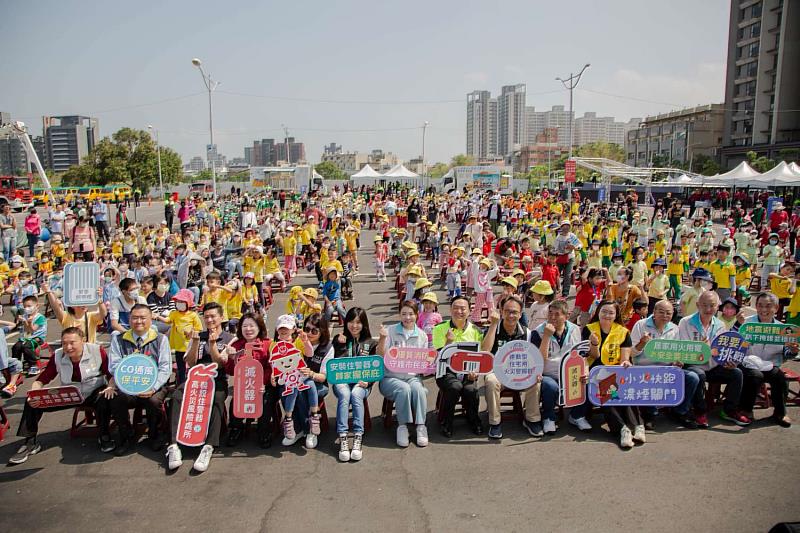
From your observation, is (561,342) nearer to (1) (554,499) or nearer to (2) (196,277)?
(1) (554,499)

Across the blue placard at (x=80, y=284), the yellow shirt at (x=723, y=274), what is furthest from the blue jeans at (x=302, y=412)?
the yellow shirt at (x=723, y=274)

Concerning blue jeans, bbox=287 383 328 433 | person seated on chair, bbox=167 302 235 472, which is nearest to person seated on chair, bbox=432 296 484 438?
blue jeans, bbox=287 383 328 433

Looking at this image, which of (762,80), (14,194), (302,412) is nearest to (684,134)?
(762,80)

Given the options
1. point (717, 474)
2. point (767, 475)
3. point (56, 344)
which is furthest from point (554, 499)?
point (56, 344)

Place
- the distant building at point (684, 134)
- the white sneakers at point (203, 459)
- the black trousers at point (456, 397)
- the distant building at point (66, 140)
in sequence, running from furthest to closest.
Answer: the distant building at point (66, 140), the distant building at point (684, 134), the black trousers at point (456, 397), the white sneakers at point (203, 459)

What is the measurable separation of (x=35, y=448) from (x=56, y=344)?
4830 mm

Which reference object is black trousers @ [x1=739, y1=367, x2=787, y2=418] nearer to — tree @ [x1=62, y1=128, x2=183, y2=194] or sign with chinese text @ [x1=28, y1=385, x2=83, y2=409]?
sign with chinese text @ [x1=28, y1=385, x2=83, y2=409]

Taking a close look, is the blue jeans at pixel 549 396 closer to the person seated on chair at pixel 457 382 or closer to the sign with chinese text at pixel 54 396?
the person seated on chair at pixel 457 382

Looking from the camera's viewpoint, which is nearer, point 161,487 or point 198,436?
point 161,487

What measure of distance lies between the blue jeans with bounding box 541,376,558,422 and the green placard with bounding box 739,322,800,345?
7.62 ft

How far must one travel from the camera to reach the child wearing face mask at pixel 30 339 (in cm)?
805

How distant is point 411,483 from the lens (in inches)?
193

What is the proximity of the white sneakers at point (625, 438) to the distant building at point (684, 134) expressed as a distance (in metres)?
74.0

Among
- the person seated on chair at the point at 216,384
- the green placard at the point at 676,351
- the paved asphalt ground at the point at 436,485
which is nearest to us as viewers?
the paved asphalt ground at the point at 436,485
